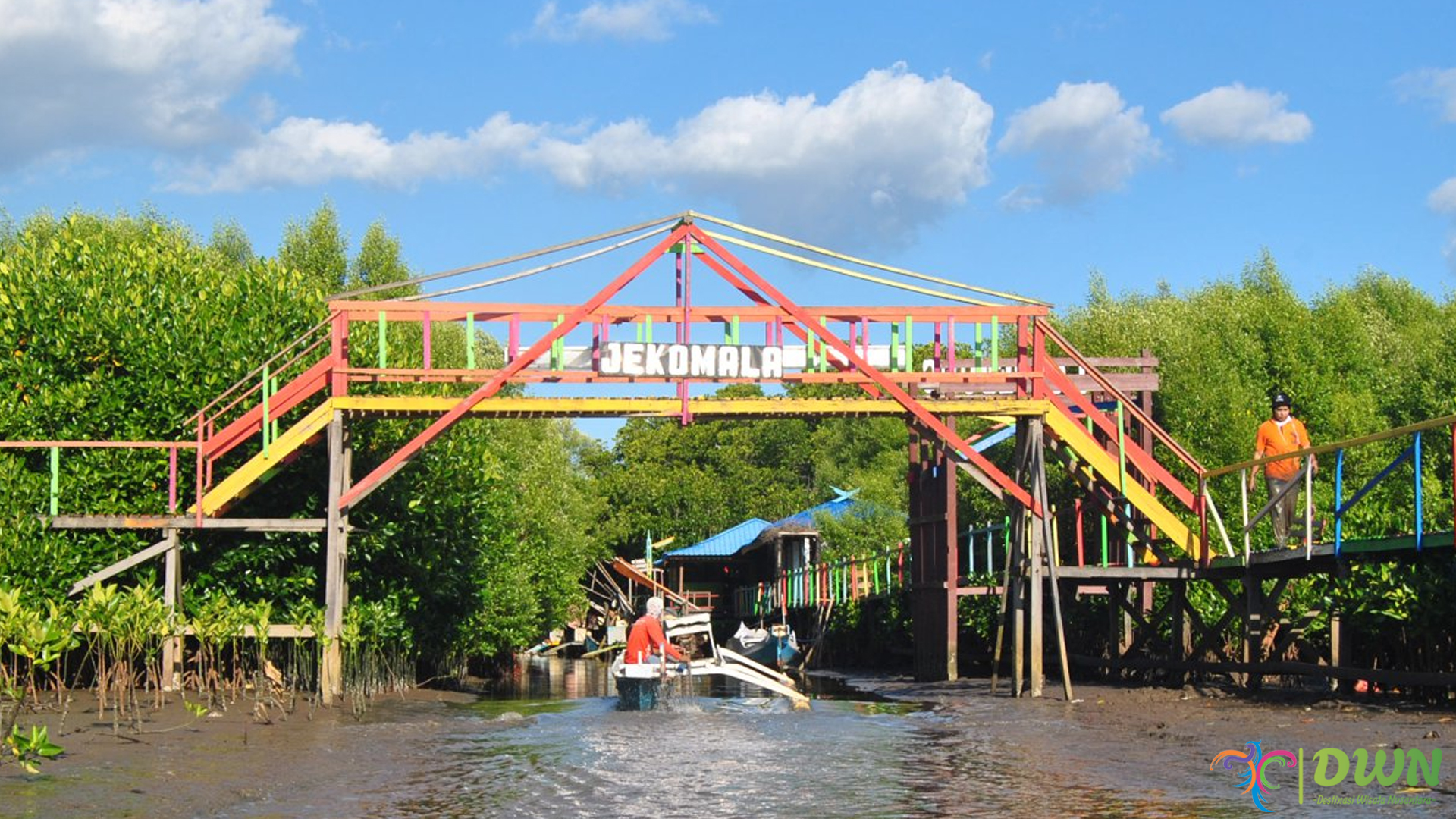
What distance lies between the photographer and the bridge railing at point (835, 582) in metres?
38.8

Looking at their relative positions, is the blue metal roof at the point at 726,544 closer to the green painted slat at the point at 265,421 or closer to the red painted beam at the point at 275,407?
the red painted beam at the point at 275,407

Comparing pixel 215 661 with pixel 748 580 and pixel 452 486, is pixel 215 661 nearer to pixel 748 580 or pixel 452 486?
pixel 452 486

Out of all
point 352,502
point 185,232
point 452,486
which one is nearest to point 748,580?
point 185,232

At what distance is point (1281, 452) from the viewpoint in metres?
21.3

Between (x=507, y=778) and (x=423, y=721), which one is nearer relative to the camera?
(x=507, y=778)

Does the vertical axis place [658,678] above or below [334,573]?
below

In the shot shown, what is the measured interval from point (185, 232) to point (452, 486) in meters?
19.8

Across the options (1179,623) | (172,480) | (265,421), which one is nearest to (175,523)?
(172,480)

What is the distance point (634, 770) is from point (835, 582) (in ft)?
102

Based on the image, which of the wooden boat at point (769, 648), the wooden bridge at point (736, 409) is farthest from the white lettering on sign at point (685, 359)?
the wooden boat at point (769, 648)

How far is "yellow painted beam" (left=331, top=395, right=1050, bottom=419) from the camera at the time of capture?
859 inches

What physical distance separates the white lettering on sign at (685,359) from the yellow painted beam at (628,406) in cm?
45

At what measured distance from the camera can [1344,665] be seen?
19828 mm

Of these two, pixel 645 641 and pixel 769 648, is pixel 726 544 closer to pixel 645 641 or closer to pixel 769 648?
pixel 769 648
